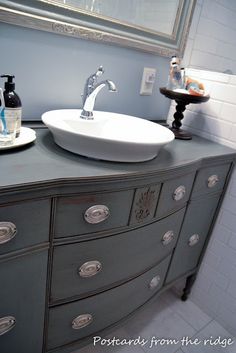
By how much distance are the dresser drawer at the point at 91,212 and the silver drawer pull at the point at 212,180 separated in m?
0.47

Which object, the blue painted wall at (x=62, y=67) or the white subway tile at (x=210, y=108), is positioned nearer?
the blue painted wall at (x=62, y=67)

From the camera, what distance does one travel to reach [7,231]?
1.87 feet

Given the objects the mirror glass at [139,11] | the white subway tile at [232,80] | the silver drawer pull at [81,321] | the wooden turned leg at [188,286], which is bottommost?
the wooden turned leg at [188,286]

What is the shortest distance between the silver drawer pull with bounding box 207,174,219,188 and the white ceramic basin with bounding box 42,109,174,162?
314mm

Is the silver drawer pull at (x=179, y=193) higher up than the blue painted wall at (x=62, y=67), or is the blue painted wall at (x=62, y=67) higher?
the blue painted wall at (x=62, y=67)

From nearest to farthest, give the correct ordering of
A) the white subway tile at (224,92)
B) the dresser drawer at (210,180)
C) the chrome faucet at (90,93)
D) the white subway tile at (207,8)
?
the chrome faucet at (90,93) → the dresser drawer at (210,180) → the white subway tile at (224,92) → the white subway tile at (207,8)

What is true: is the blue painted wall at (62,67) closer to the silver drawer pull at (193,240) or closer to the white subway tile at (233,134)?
the white subway tile at (233,134)

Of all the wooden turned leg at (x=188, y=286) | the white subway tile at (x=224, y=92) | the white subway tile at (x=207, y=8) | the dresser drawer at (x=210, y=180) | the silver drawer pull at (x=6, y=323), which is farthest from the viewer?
the wooden turned leg at (x=188, y=286)

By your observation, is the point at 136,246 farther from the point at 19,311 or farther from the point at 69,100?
the point at 69,100

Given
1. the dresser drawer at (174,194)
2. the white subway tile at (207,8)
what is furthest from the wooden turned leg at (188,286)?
the white subway tile at (207,8)

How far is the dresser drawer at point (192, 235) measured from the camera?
3.67 feet

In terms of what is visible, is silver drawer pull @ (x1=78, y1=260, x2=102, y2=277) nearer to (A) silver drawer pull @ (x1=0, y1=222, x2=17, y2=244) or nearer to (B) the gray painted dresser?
(B) the gray painted dresser

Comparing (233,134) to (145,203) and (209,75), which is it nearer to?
(209,75)

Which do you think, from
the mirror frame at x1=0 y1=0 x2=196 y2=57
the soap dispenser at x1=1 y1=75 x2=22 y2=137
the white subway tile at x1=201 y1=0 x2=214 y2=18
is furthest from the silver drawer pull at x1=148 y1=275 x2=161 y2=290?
the white subway tile at x1=201 y1=0 x2=214 y2=18
